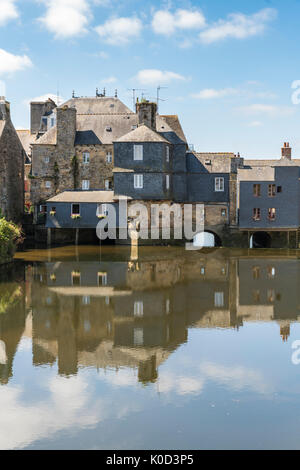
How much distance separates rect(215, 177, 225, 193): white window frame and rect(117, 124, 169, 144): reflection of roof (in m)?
5.30

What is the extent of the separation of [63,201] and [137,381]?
29553mm

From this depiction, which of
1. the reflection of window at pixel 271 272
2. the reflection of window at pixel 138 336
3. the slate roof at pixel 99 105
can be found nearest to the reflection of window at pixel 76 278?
the reflection of window at pixel 138 336

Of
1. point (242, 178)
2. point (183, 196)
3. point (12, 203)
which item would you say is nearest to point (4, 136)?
point (12, 203)

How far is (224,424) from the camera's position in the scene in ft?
29.9

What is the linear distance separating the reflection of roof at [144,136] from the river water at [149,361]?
1704cm

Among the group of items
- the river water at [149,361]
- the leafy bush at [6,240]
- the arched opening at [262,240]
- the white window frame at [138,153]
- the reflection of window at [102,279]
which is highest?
the white window frame at [138,153]

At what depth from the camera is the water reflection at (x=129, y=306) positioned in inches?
512

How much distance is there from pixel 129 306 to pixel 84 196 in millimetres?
23511

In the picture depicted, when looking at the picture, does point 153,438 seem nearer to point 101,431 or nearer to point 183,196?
point 101,431

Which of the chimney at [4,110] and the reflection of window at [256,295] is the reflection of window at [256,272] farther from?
the chimney at [4,110]

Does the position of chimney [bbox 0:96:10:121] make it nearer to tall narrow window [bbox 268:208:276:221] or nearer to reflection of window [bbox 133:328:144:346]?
tall narrow window [bbox 268:208:276:221]

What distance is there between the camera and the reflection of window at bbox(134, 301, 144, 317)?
16.8m

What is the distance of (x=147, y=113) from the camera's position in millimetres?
39656

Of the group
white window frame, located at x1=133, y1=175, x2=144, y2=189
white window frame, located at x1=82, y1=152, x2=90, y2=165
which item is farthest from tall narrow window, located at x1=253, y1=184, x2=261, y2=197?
white window frame, located at x1=82, y1=152, x2=90, y2=165
